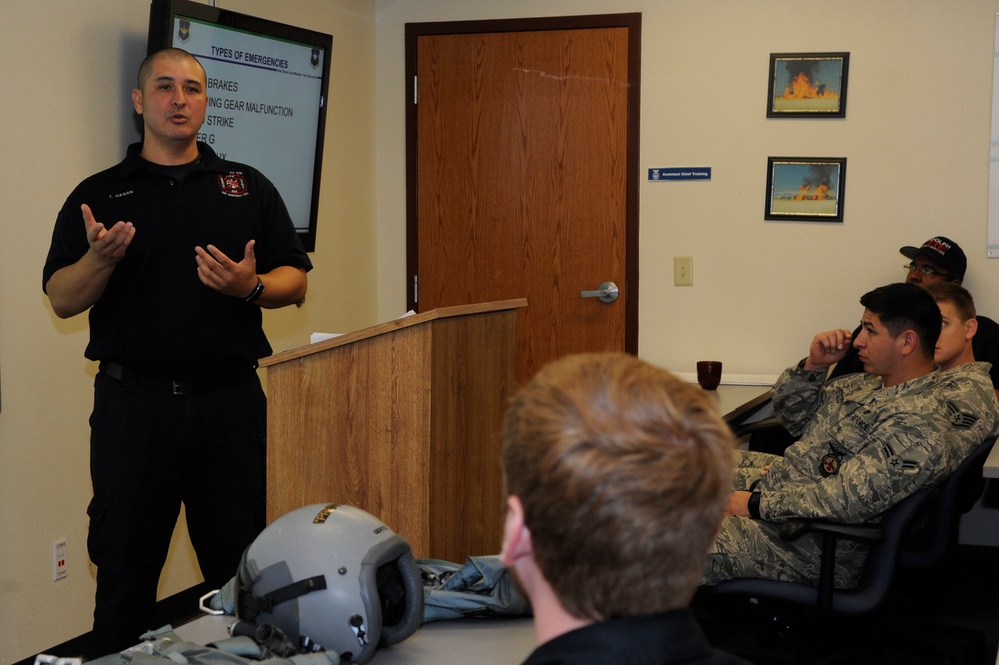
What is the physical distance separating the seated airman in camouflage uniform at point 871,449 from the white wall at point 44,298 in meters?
2.03

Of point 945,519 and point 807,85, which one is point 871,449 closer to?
point 945,519

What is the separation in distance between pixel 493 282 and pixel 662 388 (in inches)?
160

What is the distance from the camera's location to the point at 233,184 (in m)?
2.93

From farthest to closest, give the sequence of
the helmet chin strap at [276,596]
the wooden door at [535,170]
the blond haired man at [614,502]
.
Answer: the wooden door at [535,170] < the helmet chin strap at [276,596] < the blond haired man at [614,502]

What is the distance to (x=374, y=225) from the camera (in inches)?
207

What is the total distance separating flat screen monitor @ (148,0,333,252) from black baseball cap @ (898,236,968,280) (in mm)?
2584

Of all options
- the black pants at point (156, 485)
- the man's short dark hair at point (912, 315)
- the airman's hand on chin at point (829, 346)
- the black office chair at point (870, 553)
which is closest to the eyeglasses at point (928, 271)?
the airman's hand on chin at point (829, 346)

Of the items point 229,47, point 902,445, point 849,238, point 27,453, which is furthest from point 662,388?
point 849,238

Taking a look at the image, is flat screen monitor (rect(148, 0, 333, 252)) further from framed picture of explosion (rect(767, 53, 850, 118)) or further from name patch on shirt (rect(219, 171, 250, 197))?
framed picture of explosion (rect(767, 53, 850, 118))

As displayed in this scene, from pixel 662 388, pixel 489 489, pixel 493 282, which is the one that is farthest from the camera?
pixel 493 282

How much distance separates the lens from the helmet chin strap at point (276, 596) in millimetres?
1630

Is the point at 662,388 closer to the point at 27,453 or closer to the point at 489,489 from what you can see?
the point at 489,489

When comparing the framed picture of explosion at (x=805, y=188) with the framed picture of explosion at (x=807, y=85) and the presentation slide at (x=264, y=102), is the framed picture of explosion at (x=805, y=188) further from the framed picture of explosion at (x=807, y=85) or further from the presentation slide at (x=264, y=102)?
the presentation slide at (x=264, y=102)

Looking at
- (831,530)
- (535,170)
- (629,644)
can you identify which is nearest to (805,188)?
(535,170)
